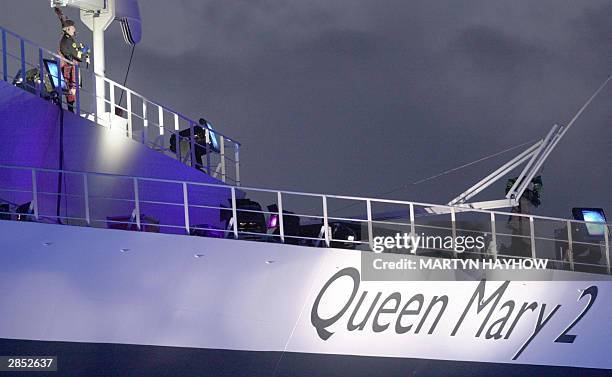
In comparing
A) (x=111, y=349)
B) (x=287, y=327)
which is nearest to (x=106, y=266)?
(x=111, y=349)

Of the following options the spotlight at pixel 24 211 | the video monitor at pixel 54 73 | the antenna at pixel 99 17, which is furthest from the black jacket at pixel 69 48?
the spotlight at pixel 24 211

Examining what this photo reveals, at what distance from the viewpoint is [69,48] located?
17.4 metres

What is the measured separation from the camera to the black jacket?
17.4m

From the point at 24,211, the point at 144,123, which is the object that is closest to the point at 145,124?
the point at 144,123

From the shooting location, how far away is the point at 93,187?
1638 centimetres

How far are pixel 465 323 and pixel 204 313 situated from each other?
11.9ft

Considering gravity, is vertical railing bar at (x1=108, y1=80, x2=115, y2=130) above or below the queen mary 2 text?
above

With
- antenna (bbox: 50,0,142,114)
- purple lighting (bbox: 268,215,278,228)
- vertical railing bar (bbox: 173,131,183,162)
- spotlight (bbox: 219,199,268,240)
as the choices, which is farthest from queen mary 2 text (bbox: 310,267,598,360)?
antenna (bbox: 50,0,142,114)

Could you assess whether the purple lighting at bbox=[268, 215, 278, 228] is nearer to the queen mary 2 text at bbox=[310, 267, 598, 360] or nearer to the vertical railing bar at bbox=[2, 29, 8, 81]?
the queen mary 2 text at bbox=[310, 267, 598, 360]

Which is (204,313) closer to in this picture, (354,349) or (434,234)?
(354,349)

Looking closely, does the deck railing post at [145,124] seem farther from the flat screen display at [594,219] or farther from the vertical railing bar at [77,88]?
the flat screen display at [594,219]

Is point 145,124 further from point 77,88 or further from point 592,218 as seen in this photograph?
point 592,218

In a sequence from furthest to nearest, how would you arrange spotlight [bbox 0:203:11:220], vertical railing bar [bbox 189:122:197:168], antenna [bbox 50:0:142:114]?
vertical railing bar [bbox 189:122:197:168]
antenna [bbox 50:0:142:114]
spotlight [bbox 0:203:11:220]

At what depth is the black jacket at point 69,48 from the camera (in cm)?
1738
